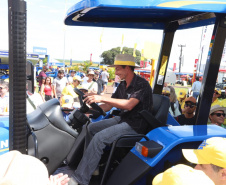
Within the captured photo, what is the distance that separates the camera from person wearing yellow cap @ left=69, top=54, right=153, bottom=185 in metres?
2.20

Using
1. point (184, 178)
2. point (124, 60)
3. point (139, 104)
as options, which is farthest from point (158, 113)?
point (184, 178)

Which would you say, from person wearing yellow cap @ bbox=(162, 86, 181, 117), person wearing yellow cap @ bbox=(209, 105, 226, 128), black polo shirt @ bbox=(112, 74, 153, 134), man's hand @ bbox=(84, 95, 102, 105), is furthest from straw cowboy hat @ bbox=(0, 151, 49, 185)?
person wearing yellow cap @ bbox=(162, 86, 181, 117)

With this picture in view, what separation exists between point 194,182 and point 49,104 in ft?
5.94

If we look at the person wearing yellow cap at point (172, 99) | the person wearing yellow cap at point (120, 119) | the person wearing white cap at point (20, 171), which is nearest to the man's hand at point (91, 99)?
the person wearing yellow cap at point (120, 119)

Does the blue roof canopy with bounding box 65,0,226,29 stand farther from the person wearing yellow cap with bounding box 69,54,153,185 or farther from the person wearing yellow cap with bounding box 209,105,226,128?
the person wearing yellow cap with bounding box 209,105,226,128

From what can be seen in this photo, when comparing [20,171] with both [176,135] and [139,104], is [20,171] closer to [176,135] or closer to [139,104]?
[176,135]

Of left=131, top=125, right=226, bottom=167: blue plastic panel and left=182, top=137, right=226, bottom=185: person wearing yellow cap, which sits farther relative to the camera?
left=131, top=125, right=226, bottom=167: blue plastic panel

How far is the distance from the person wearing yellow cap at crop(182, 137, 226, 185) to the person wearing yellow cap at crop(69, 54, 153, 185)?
0.98 m

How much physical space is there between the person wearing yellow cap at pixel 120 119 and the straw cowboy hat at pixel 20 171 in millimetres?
1298

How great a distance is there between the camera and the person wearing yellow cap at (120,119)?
220cm

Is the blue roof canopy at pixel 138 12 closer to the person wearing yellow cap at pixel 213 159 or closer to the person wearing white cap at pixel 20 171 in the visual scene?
the person wearing yellow cap at pixel 213 159

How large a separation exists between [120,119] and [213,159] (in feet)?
4.77

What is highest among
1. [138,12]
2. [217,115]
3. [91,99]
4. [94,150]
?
[138,12]

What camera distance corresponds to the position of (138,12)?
2.42 m
